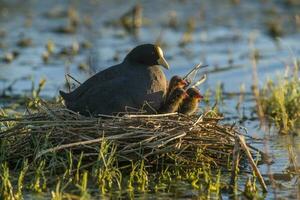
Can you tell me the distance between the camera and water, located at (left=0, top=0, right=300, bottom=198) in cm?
1229

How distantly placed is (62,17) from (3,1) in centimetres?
120

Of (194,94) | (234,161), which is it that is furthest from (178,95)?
(234,161)

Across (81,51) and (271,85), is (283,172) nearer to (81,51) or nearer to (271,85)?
(271,85)

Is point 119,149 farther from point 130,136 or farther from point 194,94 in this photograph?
point 194,94

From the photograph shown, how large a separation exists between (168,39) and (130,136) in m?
7.80

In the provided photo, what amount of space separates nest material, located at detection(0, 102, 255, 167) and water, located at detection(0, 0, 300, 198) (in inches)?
61.6

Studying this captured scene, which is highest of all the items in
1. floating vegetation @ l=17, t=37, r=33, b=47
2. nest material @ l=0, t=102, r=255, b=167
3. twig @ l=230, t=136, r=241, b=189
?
floating vegetation @ l=17, t=37, r=33, b=47

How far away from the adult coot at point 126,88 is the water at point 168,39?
1699mm

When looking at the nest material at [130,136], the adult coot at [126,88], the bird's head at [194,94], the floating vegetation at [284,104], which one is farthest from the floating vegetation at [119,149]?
the floating vegetation at [284,104]

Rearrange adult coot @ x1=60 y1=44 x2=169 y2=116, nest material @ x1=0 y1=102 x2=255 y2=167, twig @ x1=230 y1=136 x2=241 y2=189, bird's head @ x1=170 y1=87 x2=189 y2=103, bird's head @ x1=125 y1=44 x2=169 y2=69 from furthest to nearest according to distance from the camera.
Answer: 1. bird's head @ x1=125 y1=44 x2=169 y2=69
2. bird's head @ x1=170 y1=87 x2=189 y2=103
3. adult coot @ x1=60 y1=44 x2=169 y2=116
4. nest material @ x1=0 y1=102 x2=255 y2=167
5. twig @ x1=230 y1=136 x2=241 y2=189

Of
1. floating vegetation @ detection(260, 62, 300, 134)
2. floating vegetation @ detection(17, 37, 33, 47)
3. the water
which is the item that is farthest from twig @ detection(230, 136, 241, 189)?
floating vegetation @ detection(17, 37, 33, 47)

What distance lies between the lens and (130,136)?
290 inches

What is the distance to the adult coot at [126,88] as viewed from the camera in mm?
7789

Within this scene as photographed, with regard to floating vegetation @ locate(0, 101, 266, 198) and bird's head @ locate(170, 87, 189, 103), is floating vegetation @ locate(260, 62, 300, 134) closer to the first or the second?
bird's head @ locate(170, 87, 189, 103)
